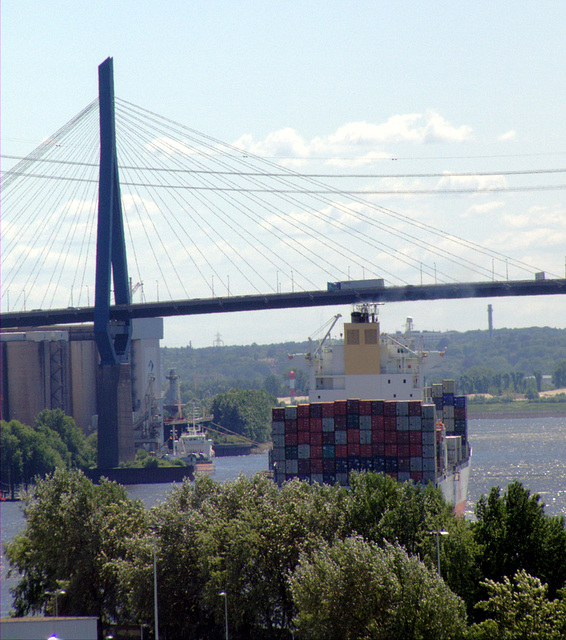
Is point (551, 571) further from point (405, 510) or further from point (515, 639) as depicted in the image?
point (515, 639)

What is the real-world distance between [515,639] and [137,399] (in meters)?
76.5

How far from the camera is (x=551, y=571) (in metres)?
22.6

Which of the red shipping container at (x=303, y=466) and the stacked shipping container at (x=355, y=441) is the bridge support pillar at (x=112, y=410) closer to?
the stacked shipping container at (x=355, y=441)

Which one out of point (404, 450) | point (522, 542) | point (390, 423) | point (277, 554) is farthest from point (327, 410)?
point (522, 542)

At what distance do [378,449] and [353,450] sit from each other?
95 cm

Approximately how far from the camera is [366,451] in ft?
123

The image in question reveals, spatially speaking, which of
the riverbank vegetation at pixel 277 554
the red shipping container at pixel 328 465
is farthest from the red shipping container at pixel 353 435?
the riverbank vegetation at pixel 277 554

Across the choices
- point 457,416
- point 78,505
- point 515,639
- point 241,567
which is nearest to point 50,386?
point 457,416

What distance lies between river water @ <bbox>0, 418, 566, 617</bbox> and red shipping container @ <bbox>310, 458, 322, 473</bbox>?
560 cm

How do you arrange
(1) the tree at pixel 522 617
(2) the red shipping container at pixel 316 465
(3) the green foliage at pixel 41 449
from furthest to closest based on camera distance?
(3) the green foliage at pixel 41 449, (2) the red shipping container at pixel 316 465, (1) the tree at pixel 522 617

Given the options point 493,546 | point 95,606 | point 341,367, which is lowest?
point 95,606

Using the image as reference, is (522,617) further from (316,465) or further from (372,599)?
(316,465)

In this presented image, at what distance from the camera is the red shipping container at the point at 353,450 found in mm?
37644

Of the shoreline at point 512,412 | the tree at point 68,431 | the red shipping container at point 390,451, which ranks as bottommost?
the shoreline at point 512,412
